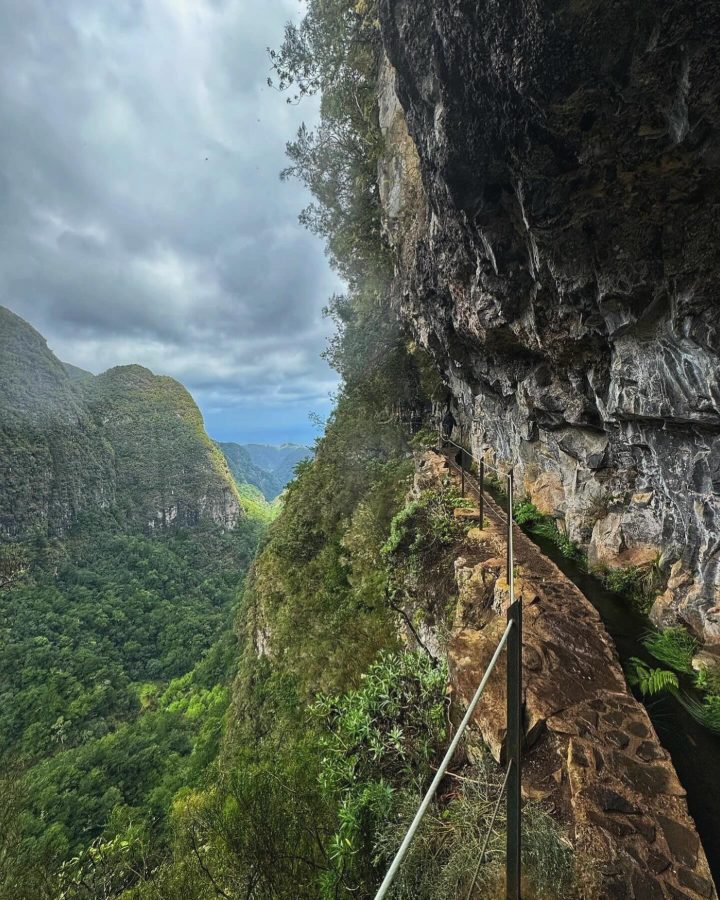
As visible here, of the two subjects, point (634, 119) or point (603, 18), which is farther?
point (634, 119)

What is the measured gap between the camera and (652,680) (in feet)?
12.8

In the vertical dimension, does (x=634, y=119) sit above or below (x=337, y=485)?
above

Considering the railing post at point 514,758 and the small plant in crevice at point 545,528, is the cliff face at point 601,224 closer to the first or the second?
the small plant in crevice at point 545,528

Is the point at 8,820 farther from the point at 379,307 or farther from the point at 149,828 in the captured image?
the point at 379,307

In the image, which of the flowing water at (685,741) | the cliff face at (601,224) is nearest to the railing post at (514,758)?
the flowing water at (685,741)

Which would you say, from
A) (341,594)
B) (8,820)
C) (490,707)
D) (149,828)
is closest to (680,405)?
(490,707)

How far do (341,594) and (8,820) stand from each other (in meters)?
9.25

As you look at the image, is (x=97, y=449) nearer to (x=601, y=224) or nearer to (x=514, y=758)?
(x=601, y=224)

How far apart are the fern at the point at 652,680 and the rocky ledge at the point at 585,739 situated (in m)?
0.29

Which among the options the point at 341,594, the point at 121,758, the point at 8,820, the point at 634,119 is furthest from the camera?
the point at 121,758

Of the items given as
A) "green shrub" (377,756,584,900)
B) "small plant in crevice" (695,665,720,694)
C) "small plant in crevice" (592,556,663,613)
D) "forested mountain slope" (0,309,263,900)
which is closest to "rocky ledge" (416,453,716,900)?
"green shrub" (377,756,584,900)

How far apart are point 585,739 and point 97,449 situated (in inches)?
3743

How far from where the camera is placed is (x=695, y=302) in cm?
400

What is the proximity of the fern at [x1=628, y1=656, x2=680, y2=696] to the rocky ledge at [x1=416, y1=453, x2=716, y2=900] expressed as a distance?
0.97 ft
